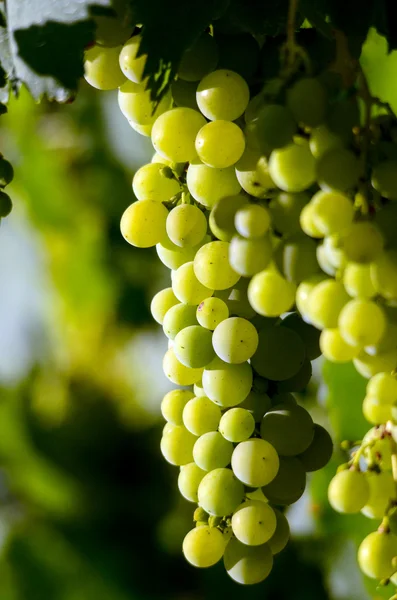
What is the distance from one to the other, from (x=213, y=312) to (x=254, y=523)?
14cm

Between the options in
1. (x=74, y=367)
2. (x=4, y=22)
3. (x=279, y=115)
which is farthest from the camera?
(x=74, y=367)

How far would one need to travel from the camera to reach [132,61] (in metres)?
0.45

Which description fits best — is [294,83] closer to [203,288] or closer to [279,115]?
[279,115]

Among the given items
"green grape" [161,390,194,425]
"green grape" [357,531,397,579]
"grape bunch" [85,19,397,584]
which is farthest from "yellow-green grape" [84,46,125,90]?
"green grape" [357,531,397,579]

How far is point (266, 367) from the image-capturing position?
19.0 inches

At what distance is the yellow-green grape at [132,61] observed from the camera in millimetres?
449

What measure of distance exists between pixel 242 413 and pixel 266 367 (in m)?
0.04

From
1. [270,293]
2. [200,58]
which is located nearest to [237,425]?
[270,293]

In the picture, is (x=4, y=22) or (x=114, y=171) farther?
(x=114, y=171)

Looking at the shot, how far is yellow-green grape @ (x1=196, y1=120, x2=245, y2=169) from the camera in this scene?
43 cm

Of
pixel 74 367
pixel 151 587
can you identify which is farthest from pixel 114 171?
pixel 151 587

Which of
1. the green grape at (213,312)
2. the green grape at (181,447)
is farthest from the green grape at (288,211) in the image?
the green grape at (181,447)

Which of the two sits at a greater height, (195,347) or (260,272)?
(260,272)

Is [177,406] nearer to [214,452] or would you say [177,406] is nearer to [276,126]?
[214,452]
